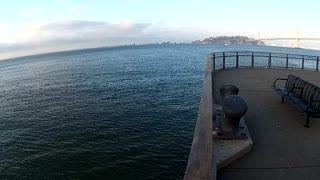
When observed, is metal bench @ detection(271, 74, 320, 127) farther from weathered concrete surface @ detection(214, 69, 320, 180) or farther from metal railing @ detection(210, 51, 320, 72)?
metal railing @ detection(210, 51, 320, 72)

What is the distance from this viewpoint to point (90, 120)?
2219 centimetres

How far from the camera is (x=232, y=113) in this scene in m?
6.48

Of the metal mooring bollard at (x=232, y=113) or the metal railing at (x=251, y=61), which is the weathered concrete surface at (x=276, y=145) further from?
the metal railing at (x=251, y=61)

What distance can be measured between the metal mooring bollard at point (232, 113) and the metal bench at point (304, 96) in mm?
2241

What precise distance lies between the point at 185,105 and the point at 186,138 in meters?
7.88

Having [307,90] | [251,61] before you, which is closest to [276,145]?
[307,90]

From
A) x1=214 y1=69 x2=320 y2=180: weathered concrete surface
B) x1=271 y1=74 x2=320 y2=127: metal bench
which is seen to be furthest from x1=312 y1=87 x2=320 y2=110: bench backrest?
x1=214 y1=69 x2=320 y2=180: weathered concrete surface

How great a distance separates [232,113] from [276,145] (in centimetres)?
127

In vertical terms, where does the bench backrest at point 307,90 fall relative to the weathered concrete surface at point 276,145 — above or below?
above

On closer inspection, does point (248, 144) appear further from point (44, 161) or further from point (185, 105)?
point (185, 105)

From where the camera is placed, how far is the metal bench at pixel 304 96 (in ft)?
25.3

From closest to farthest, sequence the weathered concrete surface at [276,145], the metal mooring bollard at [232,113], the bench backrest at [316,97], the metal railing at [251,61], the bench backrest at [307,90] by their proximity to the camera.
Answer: the weathered concrete surface at [276,145] < the metal mooring bollard at [232,113] < the bench backrest at [316,97] < the bench backrest at [307,90] < the metal railing at [251,61]

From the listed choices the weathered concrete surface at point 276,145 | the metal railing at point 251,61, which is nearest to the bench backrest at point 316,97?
the weathered concrete surface at point 276,145

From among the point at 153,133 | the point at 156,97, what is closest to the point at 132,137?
the point at 153,133
